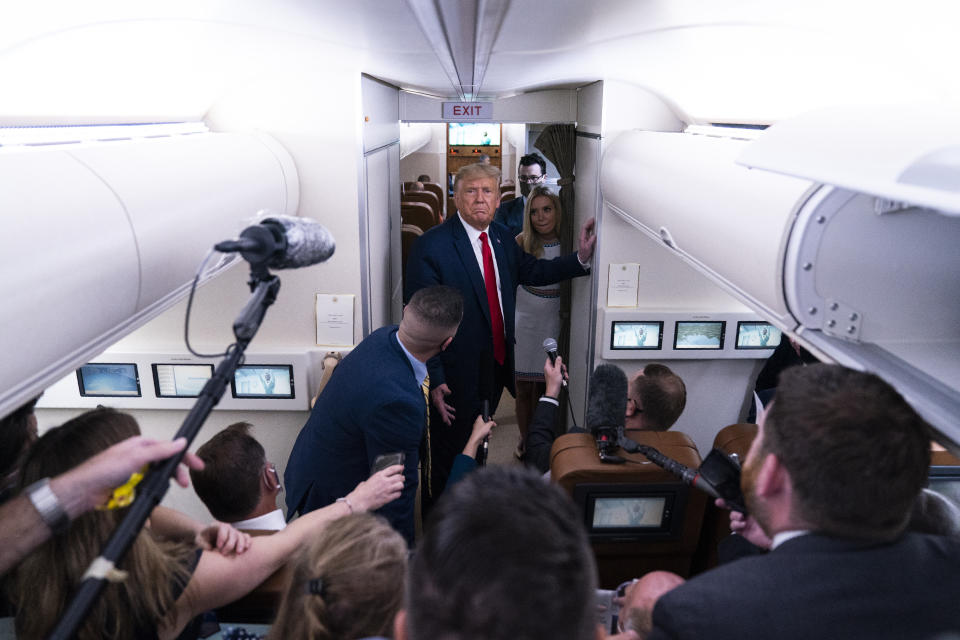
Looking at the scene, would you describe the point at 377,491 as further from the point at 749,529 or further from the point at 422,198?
the point at 422,198

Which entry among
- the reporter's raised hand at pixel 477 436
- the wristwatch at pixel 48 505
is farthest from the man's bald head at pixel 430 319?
the wristwatch at pixel 48 505

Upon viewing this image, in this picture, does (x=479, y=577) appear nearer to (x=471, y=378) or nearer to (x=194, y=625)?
(x=194, y=625)

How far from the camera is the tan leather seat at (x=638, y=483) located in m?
2.08

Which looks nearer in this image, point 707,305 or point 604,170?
point 604,170

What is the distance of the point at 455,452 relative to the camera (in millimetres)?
4059

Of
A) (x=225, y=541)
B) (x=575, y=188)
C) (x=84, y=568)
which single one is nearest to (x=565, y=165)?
(x=575, y=188)

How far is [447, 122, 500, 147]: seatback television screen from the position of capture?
12781mm

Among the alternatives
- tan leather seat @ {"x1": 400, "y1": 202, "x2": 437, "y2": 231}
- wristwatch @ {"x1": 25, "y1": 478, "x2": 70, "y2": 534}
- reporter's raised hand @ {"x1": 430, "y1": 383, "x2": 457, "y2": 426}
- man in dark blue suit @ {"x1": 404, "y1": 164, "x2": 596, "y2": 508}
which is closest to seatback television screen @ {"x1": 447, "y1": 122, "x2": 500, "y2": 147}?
tan leather seat @ {"x1": 400, "y1": 202, "x2": 437, "y2": 231}

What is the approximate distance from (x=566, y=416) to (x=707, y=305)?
1725 mm

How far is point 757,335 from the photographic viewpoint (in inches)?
151

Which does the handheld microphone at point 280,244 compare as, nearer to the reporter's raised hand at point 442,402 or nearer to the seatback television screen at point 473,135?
the reporter's raised hand at point 442,402

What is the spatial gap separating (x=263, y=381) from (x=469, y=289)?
1261mm

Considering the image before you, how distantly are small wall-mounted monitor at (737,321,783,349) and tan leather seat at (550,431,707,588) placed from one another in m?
1.74

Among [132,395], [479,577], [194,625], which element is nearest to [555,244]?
[132,395]
